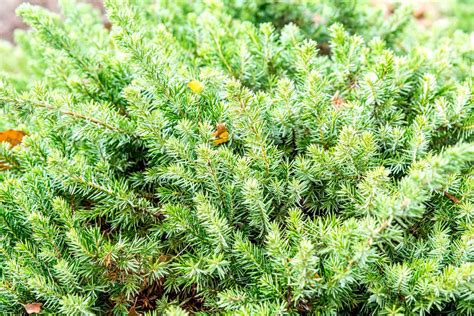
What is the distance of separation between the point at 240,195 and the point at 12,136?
1092mm

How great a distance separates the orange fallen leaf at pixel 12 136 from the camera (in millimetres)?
1937

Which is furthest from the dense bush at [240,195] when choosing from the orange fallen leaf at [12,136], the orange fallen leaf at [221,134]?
the orange fallen leaf at [12,136]

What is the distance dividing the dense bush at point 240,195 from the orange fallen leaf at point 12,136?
0.19 meters

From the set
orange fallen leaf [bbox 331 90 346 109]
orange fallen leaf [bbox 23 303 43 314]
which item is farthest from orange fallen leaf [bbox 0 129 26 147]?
orange fallen leaf [bbox 331 90 346 109]

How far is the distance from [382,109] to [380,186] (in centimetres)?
42

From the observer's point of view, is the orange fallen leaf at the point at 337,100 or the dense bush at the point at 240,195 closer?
the dense bush at the point at 240,195

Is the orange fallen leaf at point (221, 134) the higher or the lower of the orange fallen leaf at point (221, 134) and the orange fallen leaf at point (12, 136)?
the higher

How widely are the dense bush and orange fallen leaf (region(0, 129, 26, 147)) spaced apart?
192 mm

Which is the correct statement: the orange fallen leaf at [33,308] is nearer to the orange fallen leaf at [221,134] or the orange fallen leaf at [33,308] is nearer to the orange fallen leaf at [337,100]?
the orange fallen leaf at [221,134]

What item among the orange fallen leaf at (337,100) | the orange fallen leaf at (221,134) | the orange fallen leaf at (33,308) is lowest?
the orange fallen leaf at (33,308)

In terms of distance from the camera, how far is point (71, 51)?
1976mm

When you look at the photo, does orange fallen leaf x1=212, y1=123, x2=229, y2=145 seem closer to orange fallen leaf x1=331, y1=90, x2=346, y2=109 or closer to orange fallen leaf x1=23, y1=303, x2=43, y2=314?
orange fallen leaf x1=331, y1=90, x2=346, y2=109

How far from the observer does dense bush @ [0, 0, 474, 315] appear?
50.7 inches

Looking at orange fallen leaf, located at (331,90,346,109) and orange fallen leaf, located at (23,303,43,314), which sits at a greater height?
orange fallen leaf, located at (331,90,346,109)
